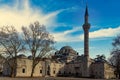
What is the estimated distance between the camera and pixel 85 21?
253 feet

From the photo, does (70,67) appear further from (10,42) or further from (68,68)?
(10,42)

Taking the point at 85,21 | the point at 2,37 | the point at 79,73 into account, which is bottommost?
the point at 79,73

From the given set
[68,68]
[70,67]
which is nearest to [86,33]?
[70,67]

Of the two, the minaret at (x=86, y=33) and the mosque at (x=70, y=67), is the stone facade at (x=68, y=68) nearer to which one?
the mosque at (x=70, y=67)

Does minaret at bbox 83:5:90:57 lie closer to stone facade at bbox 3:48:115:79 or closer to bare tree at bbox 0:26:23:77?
stone facade at bbox 3:48:115:79

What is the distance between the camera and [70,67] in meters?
91.1

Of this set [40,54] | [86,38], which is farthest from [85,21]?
[40,54]

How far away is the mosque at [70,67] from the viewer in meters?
73.3

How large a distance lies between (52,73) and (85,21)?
22.9m

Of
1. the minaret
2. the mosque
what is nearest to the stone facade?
the mosque

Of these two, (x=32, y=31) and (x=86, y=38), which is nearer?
(x=32, y=31)

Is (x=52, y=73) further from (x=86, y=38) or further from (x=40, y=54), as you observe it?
(x=40, y=54)

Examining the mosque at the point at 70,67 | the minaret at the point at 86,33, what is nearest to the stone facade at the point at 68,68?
the mosque at the point at 70,67

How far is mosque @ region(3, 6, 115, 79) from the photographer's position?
240 feet
